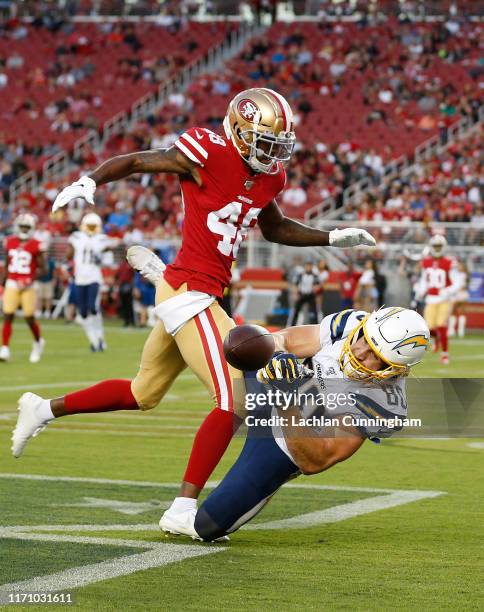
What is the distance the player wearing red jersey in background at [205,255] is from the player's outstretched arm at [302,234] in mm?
289

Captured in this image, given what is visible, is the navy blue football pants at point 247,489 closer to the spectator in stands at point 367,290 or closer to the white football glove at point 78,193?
the white football glove at point 78,193

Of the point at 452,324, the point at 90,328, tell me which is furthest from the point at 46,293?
the point at 90,328

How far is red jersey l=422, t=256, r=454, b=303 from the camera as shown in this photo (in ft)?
58.1

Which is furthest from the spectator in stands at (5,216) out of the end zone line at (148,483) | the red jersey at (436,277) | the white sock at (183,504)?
the white sock at (183,504)

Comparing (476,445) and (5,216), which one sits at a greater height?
(5,216)

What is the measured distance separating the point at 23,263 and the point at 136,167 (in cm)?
1012

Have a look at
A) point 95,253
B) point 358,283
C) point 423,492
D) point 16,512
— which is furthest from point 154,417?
point 358,283

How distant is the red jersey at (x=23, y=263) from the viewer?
15.5m

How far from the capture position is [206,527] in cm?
535

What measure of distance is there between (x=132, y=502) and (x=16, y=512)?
65 cm

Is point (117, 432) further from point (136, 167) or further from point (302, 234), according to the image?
point (136, 167)

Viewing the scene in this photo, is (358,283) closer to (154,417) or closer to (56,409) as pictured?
(154,417)

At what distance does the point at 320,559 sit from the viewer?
200 inches

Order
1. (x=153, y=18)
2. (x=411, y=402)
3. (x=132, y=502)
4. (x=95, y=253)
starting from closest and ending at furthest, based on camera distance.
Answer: (x=411, y=402) → (x=132, y=502) → (x=95, y=253) → (x=153, y=18)
